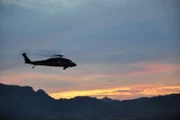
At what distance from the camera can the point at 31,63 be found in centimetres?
13975

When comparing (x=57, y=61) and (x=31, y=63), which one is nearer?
(x=57, y=61)

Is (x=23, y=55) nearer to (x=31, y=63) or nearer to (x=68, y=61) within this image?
(x=31, y=63)

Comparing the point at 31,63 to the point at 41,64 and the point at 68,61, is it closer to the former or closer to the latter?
the point at 41,64

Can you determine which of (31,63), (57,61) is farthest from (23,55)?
(57,61)

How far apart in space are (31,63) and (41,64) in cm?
867

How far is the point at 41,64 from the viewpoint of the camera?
133 m

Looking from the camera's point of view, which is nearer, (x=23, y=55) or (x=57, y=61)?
(x=57, y=61)

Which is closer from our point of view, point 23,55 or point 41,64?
point 41,64

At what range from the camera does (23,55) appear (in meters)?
147

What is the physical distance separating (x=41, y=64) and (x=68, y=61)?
1097 cm

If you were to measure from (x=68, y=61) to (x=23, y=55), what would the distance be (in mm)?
25246

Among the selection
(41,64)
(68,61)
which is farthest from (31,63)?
(68,61)
